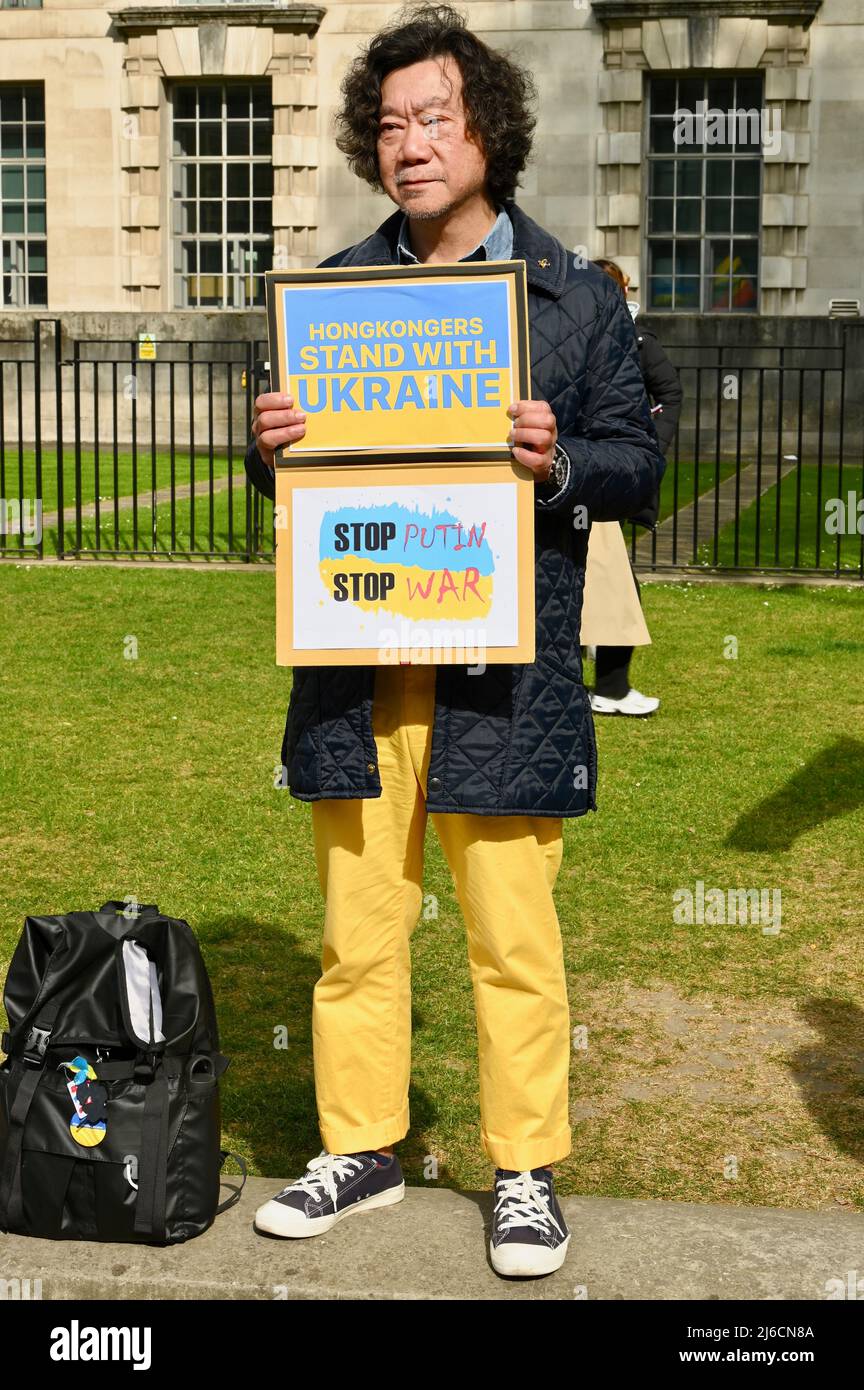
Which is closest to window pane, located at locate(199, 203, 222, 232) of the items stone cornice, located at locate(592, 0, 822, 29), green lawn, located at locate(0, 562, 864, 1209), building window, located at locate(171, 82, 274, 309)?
building window, located at locate(171, 82, 274, 309)

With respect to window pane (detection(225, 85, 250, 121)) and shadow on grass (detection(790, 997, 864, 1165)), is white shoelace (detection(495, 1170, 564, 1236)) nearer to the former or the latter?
shadow on grass (detection(790, 997, 864, 1165))

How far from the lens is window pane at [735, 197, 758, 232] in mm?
24297

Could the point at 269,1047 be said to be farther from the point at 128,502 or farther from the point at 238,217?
the point at 238,217

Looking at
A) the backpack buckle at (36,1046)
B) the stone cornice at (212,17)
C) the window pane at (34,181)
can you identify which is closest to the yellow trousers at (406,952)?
the backpack buckle at (36,1046)

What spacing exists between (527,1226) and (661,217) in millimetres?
22852

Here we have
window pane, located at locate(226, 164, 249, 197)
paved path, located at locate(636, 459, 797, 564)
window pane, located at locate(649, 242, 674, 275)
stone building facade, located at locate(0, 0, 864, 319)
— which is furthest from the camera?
window pane, located at locate(226, 164, 249, 197)

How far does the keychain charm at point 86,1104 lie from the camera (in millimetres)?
3404

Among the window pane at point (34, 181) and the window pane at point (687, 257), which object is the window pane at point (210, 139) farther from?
the window pane at point (687, 257)

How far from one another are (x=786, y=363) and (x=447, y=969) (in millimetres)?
19098

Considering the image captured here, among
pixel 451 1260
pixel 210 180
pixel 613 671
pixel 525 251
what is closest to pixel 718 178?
pixel 210 180

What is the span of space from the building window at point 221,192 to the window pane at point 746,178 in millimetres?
6624

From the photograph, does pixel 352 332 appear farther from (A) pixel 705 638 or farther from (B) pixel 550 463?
(A) pixel 705 638

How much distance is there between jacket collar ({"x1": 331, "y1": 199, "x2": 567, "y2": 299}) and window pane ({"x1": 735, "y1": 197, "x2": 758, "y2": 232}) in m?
22.0

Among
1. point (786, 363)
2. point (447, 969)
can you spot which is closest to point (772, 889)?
point (447, 969)
